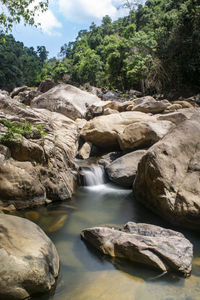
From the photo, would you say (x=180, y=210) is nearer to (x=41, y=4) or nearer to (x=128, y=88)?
(x=41, y=4)

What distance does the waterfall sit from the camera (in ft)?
25.6

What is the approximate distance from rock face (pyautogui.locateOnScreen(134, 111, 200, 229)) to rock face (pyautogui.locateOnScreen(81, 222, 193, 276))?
3.17ft

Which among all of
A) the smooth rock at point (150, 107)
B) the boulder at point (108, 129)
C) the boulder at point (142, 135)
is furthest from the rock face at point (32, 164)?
the smooth rock at point (150, 107)

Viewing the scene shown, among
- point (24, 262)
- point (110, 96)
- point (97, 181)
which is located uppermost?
point (110, 96)

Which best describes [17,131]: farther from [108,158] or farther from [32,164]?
[108,158]

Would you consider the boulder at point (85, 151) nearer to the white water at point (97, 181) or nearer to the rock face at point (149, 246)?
the white water at point (97, 181)

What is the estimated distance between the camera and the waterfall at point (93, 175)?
25.6 ft

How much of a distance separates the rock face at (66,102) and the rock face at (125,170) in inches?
211

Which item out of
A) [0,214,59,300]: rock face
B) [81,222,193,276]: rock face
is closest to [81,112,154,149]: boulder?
[81,222,193,276]: rock face

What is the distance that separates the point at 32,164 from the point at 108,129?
4366mm

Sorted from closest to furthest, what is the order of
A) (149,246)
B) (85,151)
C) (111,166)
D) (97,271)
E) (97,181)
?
(97,271), (149,246), (97,181), (111,166), (85,151)

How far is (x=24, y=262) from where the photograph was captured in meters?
3.03

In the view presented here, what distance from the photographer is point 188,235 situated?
15.8ft

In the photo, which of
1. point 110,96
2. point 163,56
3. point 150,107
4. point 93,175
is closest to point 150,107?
point 150,107
